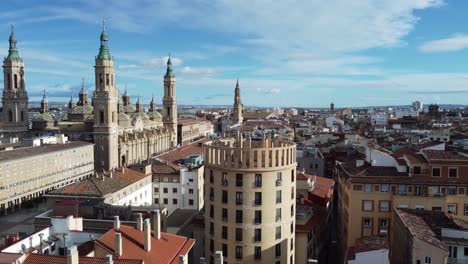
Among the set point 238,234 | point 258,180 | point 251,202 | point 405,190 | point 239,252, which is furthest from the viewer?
point 405,190

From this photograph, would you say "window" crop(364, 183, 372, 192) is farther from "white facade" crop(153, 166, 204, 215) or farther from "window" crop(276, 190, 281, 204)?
"white facade" crop(153, 166, 204, 215)

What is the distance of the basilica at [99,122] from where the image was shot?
116125mm

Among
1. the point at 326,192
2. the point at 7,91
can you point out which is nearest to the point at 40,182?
the point at 7,91

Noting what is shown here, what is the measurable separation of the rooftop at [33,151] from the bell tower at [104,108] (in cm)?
401

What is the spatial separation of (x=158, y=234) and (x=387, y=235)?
1009 inches

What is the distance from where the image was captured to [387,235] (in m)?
49.0

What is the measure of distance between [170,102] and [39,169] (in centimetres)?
8033

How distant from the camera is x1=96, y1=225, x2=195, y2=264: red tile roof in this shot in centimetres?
3317

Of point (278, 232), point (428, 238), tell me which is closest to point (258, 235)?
point (278, 232)

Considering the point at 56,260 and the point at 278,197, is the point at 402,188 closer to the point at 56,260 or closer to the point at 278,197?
the point at 278,197

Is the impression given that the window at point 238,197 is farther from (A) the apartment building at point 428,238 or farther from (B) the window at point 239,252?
(A) the apartment building at point 428,238

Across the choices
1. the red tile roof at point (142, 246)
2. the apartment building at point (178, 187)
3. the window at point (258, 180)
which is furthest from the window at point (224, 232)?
the apartment building at point (178, 187)

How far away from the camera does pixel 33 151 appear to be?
320 feet

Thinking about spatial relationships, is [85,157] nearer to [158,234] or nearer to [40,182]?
[40,182]
